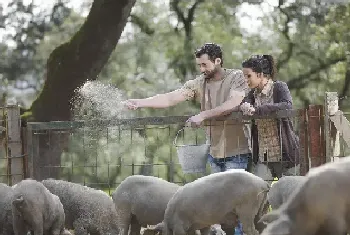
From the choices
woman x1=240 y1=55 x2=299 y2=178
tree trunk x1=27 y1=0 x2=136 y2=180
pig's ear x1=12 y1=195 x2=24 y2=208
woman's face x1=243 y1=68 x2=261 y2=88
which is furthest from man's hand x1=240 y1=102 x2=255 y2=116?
tree trunk x1=27 y1=0 x2=136 y2=180

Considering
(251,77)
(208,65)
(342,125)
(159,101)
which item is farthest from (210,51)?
(342,125)

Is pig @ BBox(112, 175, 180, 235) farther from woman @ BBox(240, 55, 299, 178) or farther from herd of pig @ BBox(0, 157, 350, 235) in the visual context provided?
woman @ BBox(240, 55, 299, 178)

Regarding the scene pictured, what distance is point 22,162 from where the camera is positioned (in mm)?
9156

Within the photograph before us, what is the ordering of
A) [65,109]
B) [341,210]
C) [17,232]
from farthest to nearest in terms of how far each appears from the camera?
[65,109], [17,232], [341,210]

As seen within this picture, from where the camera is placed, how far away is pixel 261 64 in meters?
7.60

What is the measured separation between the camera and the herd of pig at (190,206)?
15.5 feet

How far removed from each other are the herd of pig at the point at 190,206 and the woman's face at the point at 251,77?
3.69 ft

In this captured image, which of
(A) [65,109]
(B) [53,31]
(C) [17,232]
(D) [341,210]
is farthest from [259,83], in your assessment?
(B) [53,31]

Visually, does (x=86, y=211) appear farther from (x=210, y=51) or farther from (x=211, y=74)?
(x=210, y=51)

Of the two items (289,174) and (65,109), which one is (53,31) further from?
(289,174)

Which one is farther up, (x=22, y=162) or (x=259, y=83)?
(x=259, y=83)

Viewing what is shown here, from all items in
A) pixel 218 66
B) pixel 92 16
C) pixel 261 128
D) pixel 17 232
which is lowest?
pixel 17 232

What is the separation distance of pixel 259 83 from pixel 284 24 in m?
20.4

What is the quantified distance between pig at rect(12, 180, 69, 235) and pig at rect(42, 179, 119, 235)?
72cm
